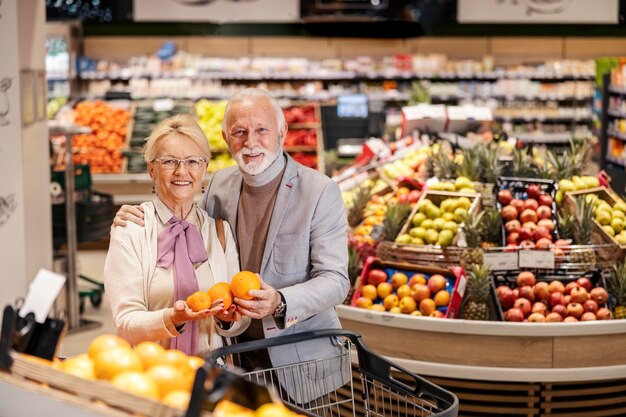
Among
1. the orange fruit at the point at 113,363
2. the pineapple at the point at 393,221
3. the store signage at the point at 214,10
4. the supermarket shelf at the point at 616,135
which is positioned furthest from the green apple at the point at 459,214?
the store signage at the point at 214,10

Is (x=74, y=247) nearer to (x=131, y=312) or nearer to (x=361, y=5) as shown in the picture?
(x=131, y=312)

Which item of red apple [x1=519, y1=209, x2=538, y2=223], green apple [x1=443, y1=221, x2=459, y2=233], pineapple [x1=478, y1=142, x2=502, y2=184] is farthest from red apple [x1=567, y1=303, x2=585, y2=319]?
pineapple [x1=478, y1=142, x2=502, y2=184]

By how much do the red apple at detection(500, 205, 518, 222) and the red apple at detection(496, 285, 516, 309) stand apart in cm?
49

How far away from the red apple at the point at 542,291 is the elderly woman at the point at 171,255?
6.55 feet

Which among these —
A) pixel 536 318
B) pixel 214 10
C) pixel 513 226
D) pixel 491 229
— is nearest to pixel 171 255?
pixel 536 318

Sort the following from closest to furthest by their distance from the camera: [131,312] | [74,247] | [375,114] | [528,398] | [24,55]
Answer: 1. [131,312]
2. [528,398]
3. [24,55]
4. [74,247]
5. [375,114]

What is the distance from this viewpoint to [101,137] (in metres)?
10.4

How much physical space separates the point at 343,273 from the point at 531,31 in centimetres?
1213

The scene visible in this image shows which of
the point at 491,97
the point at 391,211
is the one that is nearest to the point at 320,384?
the point at 391,211

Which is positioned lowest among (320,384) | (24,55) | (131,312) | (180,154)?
(320,384)

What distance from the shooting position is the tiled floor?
20.3ft

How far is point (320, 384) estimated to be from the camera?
2.85 metres

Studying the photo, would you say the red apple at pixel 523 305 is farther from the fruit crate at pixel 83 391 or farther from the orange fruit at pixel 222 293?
the fruit crate at pixel 83 391

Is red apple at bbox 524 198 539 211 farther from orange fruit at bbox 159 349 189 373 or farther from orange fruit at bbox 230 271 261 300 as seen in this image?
orange fruit at bbox 159 349 189 373
